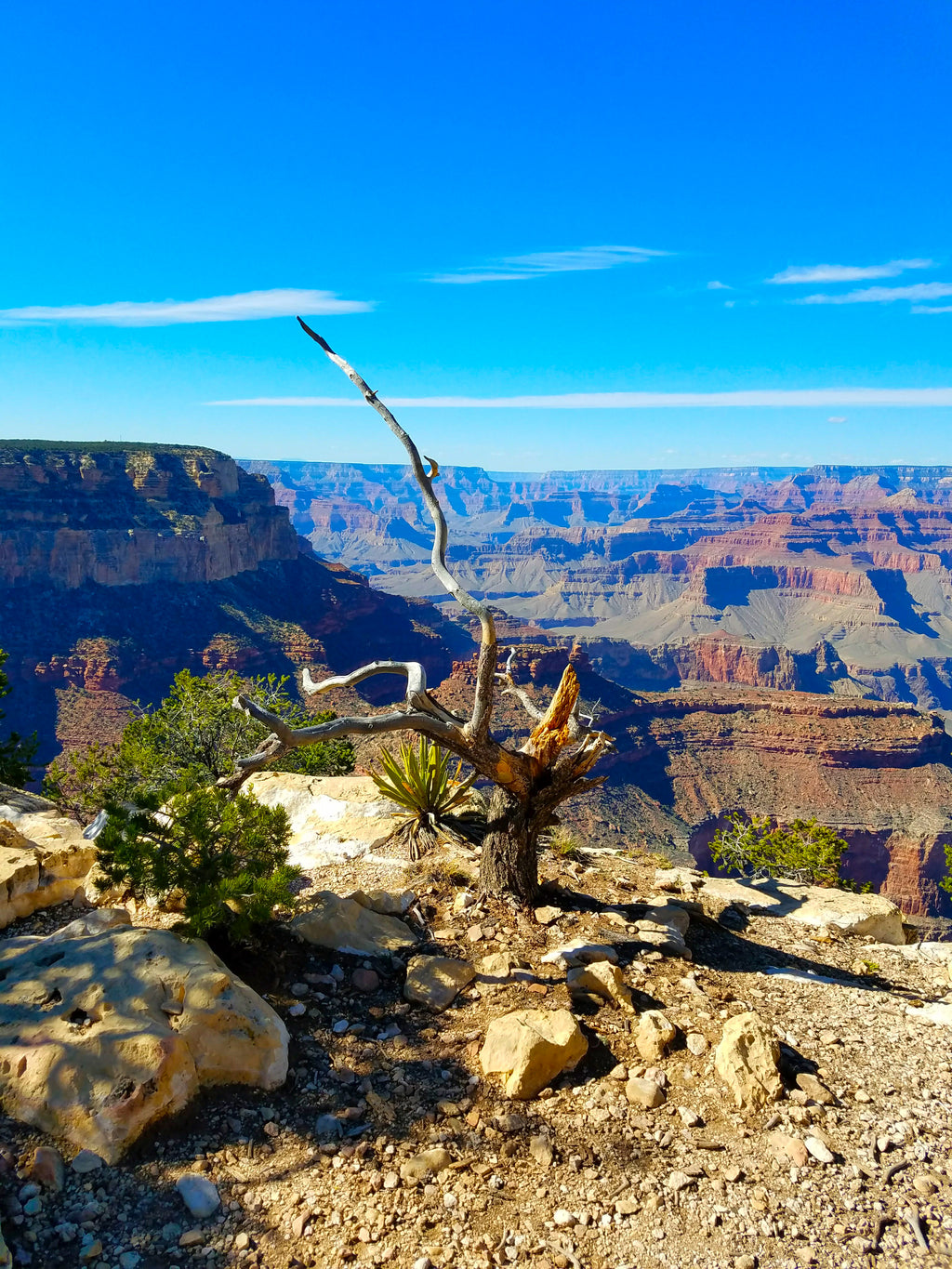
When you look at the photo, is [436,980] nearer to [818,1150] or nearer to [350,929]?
[350,929]

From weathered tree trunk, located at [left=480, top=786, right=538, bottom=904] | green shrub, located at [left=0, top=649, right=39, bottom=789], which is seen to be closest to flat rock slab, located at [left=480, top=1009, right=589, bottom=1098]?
weathered tree trunk, located at [left=480, top=786, right=538, bottom=904]

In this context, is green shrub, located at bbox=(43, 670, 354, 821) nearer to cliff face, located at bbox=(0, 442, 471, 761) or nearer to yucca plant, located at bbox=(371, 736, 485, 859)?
yucca plant, located at bbox=(371, 736, 485, 859)

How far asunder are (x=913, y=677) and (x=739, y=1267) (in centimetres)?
20118

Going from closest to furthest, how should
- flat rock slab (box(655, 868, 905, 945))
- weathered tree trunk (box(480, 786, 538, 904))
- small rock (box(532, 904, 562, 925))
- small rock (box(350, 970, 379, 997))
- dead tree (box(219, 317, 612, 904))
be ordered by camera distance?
small rock (box(350, 970, 379, 997)), dead tree (box(219, 317, 612, 904)), small rock (box(532, 904, 562, 925)), weathered tree trunk (box(480, 786, 538, 904)), flat rock slab (box(655, 868, 905, 945))

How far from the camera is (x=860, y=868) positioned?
63219 mm

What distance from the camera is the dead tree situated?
6.27 meters

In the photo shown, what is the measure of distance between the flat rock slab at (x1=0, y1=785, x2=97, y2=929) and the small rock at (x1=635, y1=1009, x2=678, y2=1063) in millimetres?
5107

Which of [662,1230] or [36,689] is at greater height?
[662,1230]

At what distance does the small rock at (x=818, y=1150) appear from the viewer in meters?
4.61

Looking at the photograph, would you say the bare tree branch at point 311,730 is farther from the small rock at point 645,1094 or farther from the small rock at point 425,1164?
the small rock at point 645,1094

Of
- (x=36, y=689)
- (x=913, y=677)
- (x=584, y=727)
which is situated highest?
(x=584, y=727)

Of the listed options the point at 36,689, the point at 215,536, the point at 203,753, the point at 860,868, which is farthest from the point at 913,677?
the point at 203,753

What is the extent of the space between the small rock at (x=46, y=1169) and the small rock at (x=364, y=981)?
7.90ft

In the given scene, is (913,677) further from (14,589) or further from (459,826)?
(459,826)
